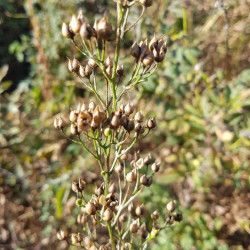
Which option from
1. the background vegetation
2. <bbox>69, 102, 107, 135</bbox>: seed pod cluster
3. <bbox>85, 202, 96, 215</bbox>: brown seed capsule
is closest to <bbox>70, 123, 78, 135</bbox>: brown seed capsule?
<bbox>69, 102, 107, 135</bbox>: seed pod cluster

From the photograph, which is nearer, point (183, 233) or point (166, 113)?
point (183, 233)

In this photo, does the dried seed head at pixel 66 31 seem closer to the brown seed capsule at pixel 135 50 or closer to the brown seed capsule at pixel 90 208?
the brown seed capsule at pixel 135 50

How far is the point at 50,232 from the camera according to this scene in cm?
270

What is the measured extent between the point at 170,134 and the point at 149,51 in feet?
5.85

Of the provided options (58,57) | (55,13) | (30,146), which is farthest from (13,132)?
(55,13)

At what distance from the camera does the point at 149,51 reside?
3.29ft

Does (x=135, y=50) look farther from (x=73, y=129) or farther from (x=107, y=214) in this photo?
(x=107, y=214)

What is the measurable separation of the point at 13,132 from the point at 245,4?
257cm

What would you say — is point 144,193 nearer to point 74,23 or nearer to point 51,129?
point 51,129

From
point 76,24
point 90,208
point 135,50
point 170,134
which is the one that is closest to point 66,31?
point 76,24

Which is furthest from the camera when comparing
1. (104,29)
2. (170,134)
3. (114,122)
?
(170,134)

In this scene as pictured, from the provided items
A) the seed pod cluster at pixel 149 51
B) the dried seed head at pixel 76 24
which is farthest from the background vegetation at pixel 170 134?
the dried seed head at pixel 76 24

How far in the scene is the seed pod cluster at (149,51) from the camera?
98 centimetres

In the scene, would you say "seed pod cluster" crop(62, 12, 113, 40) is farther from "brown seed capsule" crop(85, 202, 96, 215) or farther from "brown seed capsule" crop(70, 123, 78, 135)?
"brown seed capsule" crop(85, 202, 96, 215)
